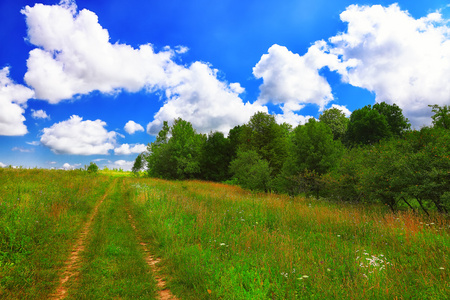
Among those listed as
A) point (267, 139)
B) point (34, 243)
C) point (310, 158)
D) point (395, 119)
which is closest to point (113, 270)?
point (34, 243)

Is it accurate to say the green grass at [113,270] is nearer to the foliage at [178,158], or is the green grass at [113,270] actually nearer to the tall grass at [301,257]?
the tall grass at [301,257]

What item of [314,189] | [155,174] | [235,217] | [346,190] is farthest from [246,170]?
[155,174]

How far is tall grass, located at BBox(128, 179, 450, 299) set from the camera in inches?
169

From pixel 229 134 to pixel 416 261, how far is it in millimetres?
43834

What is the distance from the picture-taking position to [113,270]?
5234 mm

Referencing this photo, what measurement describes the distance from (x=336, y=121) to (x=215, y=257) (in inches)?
2399

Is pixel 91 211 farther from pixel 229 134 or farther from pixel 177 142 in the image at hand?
pixel 229 134

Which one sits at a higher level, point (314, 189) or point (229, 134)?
point (229, 134)

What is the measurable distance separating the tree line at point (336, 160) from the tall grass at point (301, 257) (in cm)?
254

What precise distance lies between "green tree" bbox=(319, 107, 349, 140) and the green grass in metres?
58.1

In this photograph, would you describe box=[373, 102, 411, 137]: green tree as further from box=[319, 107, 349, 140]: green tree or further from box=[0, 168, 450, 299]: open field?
box=[0, 168, 450, 299]: open field

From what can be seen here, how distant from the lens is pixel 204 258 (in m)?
5.58

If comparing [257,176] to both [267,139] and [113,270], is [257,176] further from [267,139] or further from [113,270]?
[113,270]

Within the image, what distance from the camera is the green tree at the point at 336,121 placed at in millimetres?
55531
